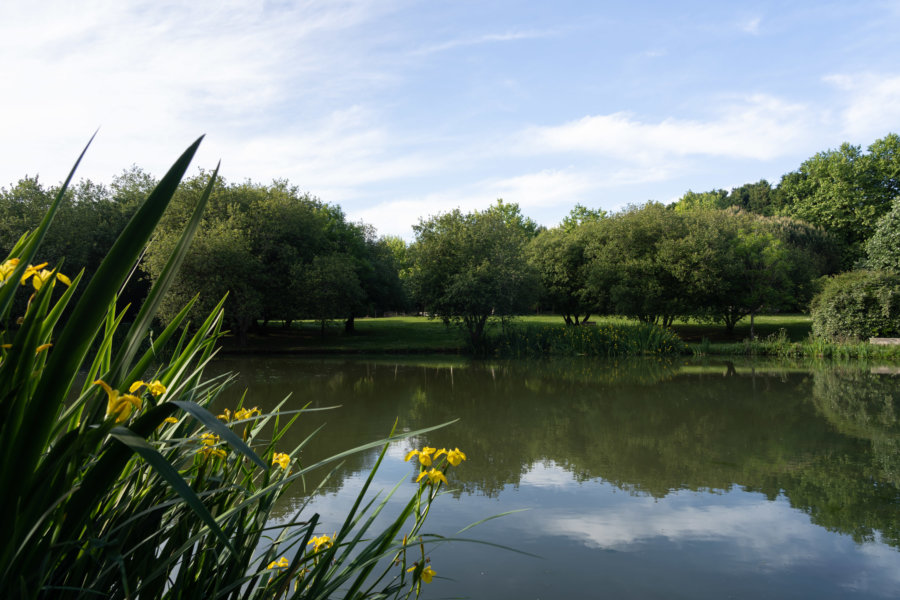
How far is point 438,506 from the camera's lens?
13.5 ft

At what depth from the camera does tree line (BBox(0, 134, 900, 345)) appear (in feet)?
59.2

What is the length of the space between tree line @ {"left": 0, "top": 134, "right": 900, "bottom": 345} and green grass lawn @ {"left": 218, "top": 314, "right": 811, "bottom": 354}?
81 cm

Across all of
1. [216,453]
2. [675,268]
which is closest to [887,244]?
[675,268]

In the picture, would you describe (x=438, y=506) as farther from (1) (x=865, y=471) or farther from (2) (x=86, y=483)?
(1) (x=865, y=471)

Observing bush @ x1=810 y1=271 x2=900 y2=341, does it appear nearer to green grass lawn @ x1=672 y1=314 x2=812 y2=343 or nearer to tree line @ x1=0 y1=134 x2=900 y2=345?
tree line @ x1=0 y1=134 x2=900 y2=345

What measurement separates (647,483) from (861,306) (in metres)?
15.6

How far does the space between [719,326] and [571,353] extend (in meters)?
11.2

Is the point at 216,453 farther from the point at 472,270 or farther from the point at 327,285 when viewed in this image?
the point at 327,285

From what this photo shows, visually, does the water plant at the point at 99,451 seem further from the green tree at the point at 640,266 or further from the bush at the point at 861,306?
the green tree at the point at 640,266

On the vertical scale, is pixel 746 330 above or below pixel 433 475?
below

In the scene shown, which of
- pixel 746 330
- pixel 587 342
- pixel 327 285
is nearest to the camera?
pixel 587 342

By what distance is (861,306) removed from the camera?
16.6 metres

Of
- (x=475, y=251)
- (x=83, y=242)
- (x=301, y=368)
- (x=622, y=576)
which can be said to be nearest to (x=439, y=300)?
(x=475, y=251)

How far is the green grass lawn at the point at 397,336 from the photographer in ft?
62.8
